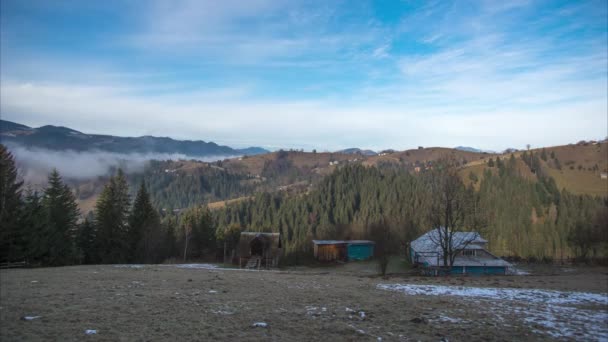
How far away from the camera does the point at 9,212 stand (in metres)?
31.2

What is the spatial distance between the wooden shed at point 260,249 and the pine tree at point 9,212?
2158 cm

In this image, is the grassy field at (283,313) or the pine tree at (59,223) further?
the pine tree at (59,223)

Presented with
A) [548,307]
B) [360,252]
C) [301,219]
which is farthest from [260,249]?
[301,219]

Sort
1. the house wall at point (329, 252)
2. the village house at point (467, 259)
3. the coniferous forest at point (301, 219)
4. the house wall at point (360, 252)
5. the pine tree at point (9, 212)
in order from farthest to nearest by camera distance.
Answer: the house wall at point (360, 252) < the house wall at point (329, 252) < the village house at point (467, 259) < the coniferous forest at point (301, 219) < the pine tree at point (9, 212)

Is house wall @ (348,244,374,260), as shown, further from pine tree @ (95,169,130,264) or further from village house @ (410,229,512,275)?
pine tree @ (95,169,130,264)

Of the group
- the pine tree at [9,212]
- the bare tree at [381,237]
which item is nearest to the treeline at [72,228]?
the pine tree at [9,212]

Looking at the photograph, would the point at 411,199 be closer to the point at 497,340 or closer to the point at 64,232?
the point at 64,232

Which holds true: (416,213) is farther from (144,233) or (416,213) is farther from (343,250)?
(144,233)

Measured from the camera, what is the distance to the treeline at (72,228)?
3167cm

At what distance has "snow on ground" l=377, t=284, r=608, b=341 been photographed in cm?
1000

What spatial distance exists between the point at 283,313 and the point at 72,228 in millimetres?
38909

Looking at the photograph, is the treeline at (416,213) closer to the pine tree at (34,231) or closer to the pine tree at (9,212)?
the pine tree at (34,231)

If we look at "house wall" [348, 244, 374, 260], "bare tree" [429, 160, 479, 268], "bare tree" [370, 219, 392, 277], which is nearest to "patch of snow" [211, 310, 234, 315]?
"bare tree" [429, 160, 479, 268]

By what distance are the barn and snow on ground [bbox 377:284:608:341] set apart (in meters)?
34.6
